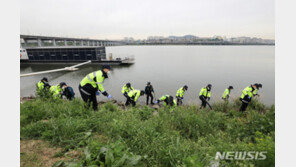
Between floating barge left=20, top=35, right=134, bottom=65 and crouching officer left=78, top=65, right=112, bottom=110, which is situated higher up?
floating barge left=20, top=35, right=134, bottom=65

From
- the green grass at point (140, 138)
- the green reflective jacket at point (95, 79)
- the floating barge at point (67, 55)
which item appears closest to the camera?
the green grass at point (140, 138)

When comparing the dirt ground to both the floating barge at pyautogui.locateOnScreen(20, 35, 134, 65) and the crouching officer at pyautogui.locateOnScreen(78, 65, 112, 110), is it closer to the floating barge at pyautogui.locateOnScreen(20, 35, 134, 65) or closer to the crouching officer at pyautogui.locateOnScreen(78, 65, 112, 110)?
the crouching officer at pyautogui.locateOnScreen(78, 65, 112, 110)

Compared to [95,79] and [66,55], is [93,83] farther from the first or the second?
[66,55]

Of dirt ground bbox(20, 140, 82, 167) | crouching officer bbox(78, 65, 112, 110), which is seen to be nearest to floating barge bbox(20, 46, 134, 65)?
crouching officer bbox(78, 65, 112, 110)

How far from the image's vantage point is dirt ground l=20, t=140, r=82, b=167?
2328mm

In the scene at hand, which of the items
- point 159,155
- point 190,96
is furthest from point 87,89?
point 190,96

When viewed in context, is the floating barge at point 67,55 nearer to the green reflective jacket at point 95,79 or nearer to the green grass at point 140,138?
the green reflective jacket at point 95,79

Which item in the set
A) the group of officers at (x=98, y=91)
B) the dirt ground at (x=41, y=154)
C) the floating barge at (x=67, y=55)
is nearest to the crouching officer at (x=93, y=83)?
the group of officers at (x=98, y=91)

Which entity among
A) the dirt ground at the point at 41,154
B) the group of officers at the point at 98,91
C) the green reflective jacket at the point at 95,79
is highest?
the green reflective jacket at the point at 95,79

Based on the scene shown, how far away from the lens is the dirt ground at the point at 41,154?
2328 mm

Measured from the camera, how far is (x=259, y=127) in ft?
13.9

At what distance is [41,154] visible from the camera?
102 inches

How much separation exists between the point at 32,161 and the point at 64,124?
1060mm

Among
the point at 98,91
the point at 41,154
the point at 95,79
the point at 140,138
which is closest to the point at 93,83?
the point at 95,79
